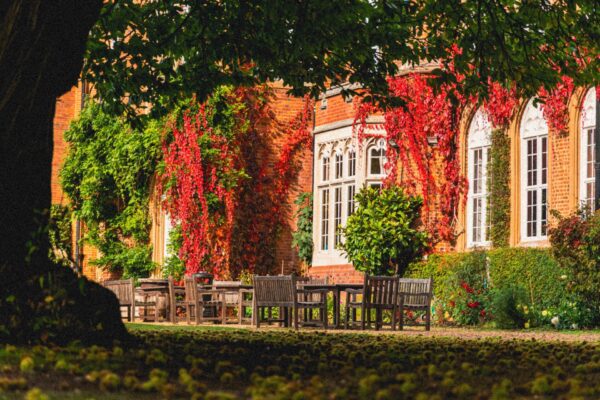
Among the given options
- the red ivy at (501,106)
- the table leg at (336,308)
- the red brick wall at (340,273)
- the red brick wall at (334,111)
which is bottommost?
the table leg at (336,308)

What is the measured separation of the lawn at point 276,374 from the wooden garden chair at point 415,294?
8478 mm

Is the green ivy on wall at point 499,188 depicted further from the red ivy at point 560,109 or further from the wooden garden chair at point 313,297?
the wooden garden chair at point 313,297

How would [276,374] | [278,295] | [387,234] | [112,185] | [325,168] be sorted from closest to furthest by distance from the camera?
[276,374], [278,295], [387,234], [325,168], [112,185]

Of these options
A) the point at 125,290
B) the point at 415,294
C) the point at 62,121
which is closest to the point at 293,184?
the point at 125,290

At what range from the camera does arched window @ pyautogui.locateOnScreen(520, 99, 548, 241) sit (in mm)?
18844

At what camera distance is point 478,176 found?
20.5 meters

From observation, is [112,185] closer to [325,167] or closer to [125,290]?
[325,167]

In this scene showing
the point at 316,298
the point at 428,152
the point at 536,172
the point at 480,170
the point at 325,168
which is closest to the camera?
the point at 536,172

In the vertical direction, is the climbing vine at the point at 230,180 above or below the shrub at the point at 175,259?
above

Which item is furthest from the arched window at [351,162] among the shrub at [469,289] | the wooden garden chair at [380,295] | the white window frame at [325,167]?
the wooden garden chair at [380,295]

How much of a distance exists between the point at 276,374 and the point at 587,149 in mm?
12820

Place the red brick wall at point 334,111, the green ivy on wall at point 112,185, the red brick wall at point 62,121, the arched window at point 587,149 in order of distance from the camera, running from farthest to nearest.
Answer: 1. the red brick wall at point 62,121
2. the green ivy on wall at point 112,185
3. the red brick wall at point 334,111
4. the arched window at point 587,149

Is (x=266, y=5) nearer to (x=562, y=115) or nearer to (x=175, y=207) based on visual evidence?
(x=562, y=115)

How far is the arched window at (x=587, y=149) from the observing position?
17875 mm
